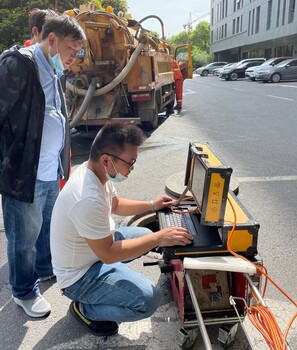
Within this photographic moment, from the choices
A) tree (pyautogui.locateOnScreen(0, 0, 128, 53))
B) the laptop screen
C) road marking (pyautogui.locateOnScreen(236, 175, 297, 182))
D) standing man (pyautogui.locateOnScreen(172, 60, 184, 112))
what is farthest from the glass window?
the laptop screen

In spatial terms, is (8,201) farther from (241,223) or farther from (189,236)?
(241,223)

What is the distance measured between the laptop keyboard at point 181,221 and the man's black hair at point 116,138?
1.92 feet

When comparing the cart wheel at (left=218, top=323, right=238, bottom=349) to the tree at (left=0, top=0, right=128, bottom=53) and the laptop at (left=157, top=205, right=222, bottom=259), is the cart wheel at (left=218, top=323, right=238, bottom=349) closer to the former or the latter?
the laptop at (left=157, top=205, right=222, bottom=259)

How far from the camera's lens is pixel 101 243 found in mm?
2002

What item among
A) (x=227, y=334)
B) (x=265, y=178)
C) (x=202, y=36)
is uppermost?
(x=227, y=334)

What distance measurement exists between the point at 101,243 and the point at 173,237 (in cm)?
40

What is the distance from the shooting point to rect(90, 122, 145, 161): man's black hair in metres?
2.02

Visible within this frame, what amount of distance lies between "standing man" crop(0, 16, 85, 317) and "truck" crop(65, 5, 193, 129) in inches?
167

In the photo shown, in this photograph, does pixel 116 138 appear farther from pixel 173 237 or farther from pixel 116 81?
pixel 116 81

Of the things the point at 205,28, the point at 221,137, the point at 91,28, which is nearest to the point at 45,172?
the point at 91,28

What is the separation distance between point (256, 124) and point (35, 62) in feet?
24.5

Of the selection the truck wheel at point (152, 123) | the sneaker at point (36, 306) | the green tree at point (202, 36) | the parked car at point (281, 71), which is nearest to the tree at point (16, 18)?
the truck wheel at point (152, 123)

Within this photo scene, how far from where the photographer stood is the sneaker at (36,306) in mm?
2504

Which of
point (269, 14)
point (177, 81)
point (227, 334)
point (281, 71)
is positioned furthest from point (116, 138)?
point (269, 14)
